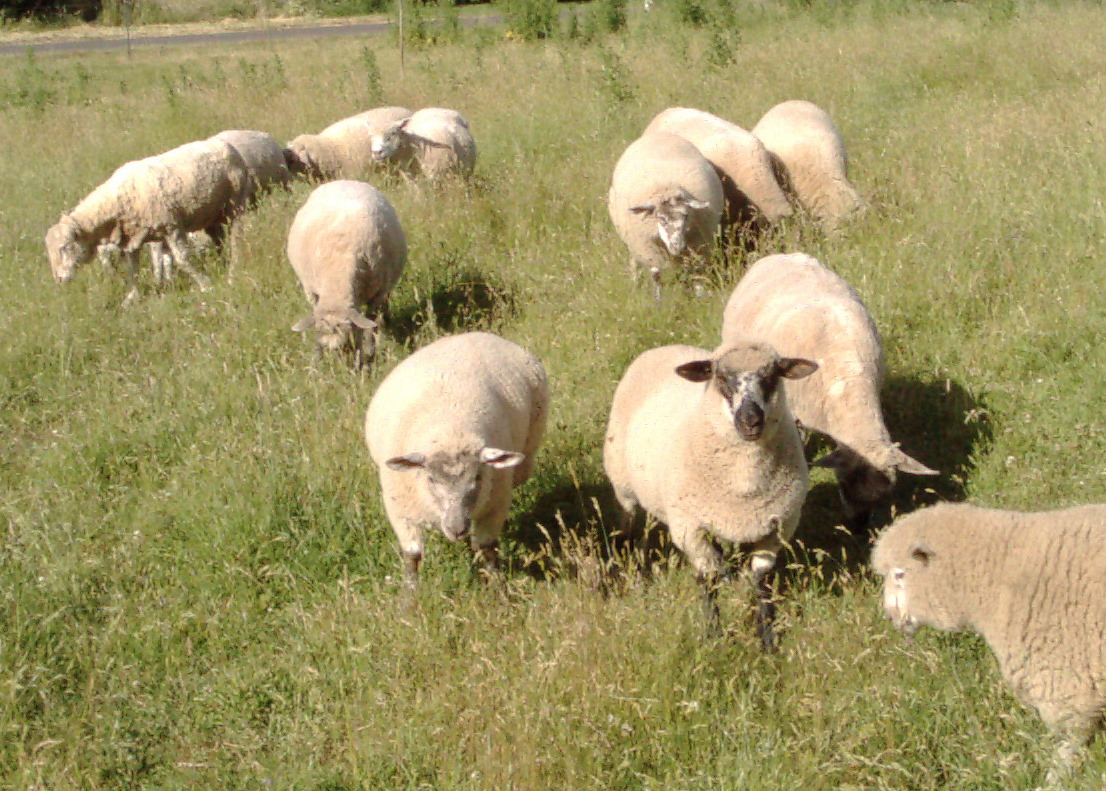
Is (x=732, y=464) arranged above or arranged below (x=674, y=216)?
below

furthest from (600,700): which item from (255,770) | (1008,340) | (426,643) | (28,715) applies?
(1008,340)

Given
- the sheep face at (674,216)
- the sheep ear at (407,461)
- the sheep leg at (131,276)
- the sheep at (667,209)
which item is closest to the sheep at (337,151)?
the sheep leg at (131,276)

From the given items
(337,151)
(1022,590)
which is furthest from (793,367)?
(337,151)

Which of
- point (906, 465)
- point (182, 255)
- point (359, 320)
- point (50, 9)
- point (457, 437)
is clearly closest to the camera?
point (457, 437)

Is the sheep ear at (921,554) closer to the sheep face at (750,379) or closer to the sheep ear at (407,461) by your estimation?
the sheep face at (750,379)

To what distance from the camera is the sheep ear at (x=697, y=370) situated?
179 inches

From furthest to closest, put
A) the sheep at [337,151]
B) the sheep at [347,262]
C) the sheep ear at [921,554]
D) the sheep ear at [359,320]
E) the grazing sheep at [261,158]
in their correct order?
the sheep at [337,151] → the grazing sheep at [261,158] → the sheep at [347,262] → the sheep ear at [359,320] → the sheep ear at [921,554]

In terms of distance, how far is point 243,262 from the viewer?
9.21m

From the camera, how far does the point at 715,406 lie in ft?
15.2

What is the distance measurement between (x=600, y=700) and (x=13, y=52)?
3167cm

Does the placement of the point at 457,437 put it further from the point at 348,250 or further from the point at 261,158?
the point at 261,158

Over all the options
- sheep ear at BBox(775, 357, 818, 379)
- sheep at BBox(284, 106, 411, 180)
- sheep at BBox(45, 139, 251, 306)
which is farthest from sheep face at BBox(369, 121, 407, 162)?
sheep ear at BBox(775, 357, 818, 379)

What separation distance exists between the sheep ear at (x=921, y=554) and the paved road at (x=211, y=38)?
2753cm

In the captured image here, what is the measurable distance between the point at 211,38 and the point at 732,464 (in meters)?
31.8
